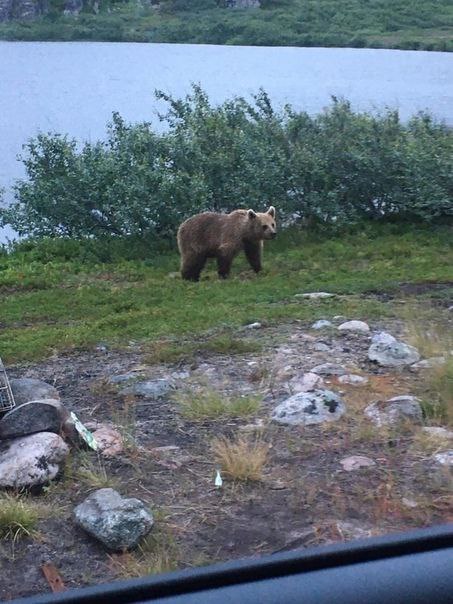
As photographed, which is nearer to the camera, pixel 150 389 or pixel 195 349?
pixel 150 389

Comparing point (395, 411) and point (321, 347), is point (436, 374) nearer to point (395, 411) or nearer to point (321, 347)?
point (395, 411)

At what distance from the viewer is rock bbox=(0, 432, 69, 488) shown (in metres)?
4.09

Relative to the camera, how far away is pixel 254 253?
32.9 ft

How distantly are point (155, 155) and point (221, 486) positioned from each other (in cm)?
886

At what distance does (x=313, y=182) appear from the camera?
40.1 feet

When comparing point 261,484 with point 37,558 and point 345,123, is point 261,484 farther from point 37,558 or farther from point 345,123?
point 345,123

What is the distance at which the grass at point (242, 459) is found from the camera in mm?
4066

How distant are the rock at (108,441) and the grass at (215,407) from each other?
0.40 metres

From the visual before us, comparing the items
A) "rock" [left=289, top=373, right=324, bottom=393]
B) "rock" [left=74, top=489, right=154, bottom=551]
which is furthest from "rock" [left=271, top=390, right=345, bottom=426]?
"rock" [left=74, top=489, right=154, bottom=551]

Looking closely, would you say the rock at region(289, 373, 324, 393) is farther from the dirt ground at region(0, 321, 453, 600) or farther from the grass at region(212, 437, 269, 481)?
the grass at region(212, 437, 269, 481)

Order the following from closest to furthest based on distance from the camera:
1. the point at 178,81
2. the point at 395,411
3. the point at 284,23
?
the point at 395,411 → the point at 178,81 → the point at 284,23

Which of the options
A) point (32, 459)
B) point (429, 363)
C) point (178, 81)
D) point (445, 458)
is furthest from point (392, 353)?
point (178, 81)

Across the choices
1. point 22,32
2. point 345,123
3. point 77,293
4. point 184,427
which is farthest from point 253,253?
point 22,32

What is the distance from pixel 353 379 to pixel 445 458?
1.22m
